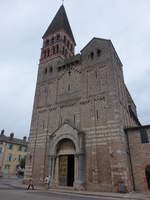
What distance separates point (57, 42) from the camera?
95.2ft

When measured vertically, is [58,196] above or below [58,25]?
below

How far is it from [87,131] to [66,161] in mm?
4369

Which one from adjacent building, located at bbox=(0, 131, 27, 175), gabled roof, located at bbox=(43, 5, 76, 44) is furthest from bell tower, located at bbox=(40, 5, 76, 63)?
adjacent building, located at bbox=(0, 131, 27, 175)

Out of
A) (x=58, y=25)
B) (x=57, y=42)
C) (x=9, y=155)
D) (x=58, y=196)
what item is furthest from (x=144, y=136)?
(x=9, y=155)

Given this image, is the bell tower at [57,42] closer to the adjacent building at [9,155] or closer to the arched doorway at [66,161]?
the arched doorway at [66,161]

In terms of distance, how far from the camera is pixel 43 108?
23.5 m

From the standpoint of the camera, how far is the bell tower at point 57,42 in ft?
92.5

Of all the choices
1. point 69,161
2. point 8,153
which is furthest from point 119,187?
point 8,153

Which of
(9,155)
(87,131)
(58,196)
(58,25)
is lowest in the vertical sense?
(58,196)

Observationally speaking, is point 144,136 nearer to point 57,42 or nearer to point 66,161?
point 66,161

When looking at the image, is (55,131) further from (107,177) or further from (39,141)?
(107,177)

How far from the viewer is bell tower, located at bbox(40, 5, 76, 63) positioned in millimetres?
28208

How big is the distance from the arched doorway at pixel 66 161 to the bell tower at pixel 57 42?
1512 cm

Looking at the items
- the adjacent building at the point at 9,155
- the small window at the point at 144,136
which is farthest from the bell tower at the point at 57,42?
the adjacent building at the point at 9,155
